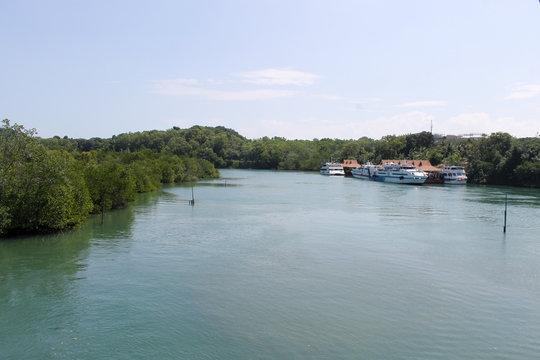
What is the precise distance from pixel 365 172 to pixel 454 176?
31108 millimetres

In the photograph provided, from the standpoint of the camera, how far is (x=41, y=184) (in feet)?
92.0

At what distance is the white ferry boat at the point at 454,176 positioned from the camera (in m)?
90.8

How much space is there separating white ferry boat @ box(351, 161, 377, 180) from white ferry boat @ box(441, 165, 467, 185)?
21.3 meters

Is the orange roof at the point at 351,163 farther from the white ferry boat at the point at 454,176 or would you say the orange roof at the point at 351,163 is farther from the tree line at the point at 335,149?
the white ferry boat at the point at 454,176

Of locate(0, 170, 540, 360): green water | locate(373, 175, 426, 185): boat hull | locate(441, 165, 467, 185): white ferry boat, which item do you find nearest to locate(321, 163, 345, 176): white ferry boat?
locate(373, 175, 426, 185): boat hull

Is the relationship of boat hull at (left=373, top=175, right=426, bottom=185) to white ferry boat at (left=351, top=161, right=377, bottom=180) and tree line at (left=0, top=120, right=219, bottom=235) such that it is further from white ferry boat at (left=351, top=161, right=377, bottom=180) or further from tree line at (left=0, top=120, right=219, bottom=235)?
tree line at (left=0, top=120, right=219, bottom=235)

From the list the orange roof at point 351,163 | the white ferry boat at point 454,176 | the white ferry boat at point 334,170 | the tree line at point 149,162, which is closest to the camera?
the tree line at point 149,162

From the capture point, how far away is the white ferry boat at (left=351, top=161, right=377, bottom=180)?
114463 millimetres

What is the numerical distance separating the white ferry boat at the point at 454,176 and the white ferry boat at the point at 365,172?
2130 cm

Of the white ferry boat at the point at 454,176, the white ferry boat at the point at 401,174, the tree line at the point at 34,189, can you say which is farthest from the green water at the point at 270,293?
the white ferry boat at the point at 454,176

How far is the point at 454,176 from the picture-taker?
91.8m

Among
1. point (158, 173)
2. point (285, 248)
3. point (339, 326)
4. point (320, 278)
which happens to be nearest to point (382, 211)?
point (285, 248)

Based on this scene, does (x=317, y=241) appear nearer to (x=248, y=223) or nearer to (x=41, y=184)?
(x=248, y=223)

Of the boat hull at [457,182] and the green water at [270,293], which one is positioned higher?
the boat hull at [457,182]
